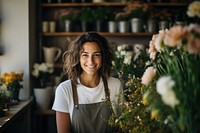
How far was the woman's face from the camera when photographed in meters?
2.01

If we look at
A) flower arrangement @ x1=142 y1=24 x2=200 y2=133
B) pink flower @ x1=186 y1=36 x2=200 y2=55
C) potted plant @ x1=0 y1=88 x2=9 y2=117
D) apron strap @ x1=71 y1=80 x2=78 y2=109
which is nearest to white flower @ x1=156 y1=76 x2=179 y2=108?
flower arrangement @ x1=142 y1=24 x2=200 y2=133

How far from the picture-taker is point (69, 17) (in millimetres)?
3410

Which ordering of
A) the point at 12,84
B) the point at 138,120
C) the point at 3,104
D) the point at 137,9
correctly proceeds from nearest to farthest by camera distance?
1. the point at 138,120
2. the point at 3,104
3. the point at 12,84
4. the point at 137,9

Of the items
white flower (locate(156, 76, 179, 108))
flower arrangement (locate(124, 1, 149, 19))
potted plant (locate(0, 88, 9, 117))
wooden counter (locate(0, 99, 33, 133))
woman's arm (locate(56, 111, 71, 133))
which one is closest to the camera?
white flower (locate(156, 76, 179, 108))

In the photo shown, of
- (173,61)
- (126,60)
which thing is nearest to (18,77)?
(126,60)

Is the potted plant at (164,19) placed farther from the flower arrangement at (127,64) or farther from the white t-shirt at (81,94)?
the white t-shirt at (81,94)

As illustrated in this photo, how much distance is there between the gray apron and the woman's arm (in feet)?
0.11

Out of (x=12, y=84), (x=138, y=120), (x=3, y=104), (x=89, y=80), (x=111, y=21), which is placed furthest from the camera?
(x=111, y=21)

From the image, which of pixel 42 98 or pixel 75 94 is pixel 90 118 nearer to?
pixel 75 94

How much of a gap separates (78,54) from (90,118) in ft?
1.35

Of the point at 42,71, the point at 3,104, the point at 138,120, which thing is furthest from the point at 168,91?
the point at 42,71

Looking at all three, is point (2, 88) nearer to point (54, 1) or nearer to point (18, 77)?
point (18, 77)

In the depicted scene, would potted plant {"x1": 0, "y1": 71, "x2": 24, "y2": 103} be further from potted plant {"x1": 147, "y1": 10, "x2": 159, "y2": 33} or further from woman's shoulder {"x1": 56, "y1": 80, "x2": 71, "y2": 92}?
potted plant {"x1": 147, "y1": 10, "x2": 159, "y2": 33}

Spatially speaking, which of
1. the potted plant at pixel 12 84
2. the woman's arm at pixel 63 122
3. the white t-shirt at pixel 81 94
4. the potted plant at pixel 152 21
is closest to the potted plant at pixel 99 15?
the potted plant at pixel 152 21
